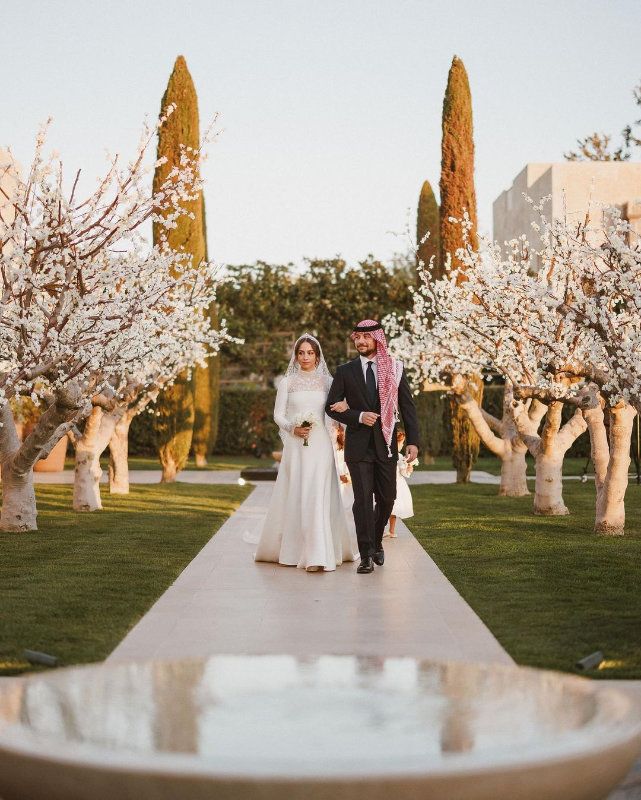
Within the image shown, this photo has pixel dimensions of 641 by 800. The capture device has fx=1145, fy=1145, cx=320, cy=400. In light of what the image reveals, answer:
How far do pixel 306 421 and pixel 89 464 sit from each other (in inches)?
280

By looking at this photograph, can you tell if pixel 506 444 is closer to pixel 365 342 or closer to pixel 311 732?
pixel 365 342

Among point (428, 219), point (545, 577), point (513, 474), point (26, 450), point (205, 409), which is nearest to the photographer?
point (545, 577)

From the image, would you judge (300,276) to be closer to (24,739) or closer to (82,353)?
(82,353)

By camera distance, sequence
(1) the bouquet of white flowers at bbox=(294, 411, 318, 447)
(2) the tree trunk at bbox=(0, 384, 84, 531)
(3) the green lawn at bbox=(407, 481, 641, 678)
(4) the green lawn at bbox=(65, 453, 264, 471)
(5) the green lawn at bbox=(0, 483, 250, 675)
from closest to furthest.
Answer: (3) the green lawn at bbox=(407, 481, 641, 678), (5) the green lawn at bbox=(0, 483, 250, 675), (1) the bouquet of white flowers at bbox=(294, 411, 318, 447), (2) the tree trunk at bbox=(0, 384, 84, 531), (4) the green lawn at bbox=(65, 453, 264, 471)

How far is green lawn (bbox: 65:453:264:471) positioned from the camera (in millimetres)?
31406

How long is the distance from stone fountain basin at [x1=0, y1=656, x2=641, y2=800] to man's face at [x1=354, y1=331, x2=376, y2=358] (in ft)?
21.4

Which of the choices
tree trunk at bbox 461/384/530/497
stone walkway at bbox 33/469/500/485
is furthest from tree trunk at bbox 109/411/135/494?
tree trunk at bbox 461/384/530/497

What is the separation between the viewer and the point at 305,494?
10391mm

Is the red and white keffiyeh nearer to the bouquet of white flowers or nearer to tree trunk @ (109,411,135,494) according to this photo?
the bouquet of white flowers

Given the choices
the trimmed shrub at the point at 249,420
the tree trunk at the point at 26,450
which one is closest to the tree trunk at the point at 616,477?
the tree trunk at the point at 26,450

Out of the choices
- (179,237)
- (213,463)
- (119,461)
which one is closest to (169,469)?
(119,461)

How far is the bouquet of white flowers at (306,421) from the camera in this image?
10461 mm

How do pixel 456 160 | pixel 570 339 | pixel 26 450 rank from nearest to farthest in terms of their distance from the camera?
pixel 26 450
pixel 570 339
pixel 456 160

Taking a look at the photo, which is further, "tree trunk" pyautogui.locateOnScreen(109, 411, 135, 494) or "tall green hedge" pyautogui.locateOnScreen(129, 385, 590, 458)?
"tall green hedge" pyautogui.locateOnScreen(129, 385, 590, 458)
